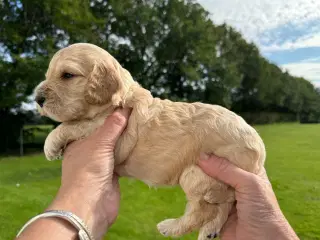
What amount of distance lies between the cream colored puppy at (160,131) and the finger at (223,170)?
5 centimetres

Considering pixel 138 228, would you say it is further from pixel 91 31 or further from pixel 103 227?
pixel 91 31

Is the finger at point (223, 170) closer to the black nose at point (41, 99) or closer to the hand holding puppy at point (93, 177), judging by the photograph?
the hand holding puppy at point (93, 177)

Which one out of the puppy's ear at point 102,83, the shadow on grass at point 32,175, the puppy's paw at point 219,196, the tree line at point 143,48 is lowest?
the shadow on grass at point 32,175

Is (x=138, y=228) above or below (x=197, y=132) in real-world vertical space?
below

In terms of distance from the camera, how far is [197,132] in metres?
2.58

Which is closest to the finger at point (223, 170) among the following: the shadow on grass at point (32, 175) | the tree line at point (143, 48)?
the shadow on grass at point (32, 175)

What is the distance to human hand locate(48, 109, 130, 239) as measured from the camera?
2.66 metres

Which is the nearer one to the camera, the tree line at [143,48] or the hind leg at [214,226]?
the hind leg at [214,226]

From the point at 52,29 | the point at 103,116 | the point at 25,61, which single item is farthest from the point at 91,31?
the point at 103,116

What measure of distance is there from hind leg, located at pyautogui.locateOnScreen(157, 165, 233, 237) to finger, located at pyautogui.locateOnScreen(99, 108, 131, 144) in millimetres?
634

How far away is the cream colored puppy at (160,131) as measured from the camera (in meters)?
2.59

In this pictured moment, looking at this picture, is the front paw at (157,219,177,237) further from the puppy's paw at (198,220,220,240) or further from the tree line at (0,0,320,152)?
the tree line at (0,0,320,152)

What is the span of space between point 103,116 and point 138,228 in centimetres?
692

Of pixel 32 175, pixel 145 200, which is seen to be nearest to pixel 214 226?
pixel 145 200
